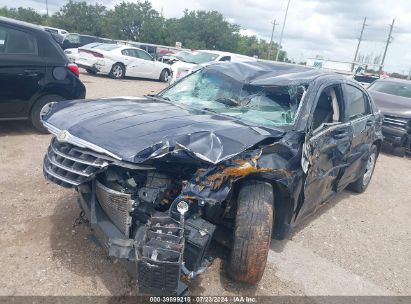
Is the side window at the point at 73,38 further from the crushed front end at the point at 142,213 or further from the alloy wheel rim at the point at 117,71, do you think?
the crushed front end at the point at 142,213

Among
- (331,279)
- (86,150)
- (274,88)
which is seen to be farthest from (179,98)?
(331,279)

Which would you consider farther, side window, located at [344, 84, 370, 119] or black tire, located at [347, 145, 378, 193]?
black tire, located at [347, 145, 378, 193]

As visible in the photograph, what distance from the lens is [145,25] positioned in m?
50.2

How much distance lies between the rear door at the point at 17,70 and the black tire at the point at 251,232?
431 centimetres

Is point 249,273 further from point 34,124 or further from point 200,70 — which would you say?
point 34,124

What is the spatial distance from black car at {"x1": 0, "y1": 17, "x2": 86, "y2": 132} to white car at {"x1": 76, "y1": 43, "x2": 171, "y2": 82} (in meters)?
8.68

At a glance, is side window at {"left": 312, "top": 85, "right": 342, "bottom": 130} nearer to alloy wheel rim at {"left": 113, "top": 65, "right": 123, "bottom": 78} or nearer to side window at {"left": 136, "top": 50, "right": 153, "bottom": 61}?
alloy wheel rim at {"left": 113, "top": 65, "right": 123, "bottom": 78}

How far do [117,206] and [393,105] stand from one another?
8309mm

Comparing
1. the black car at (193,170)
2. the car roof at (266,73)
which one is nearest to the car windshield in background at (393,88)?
the car roof at (266,73)

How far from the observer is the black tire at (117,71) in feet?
49.0

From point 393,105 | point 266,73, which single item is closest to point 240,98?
point 266,73

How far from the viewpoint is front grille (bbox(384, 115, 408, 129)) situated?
8578mm

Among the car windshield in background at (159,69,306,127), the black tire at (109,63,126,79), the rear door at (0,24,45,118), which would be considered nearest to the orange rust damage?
the car windshield in background at (159,69,306,127)

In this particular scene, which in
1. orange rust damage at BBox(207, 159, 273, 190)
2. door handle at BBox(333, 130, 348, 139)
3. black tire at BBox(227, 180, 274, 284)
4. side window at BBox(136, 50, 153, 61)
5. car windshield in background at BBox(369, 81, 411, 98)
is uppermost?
car windshield in background at BBox(369, 81, 411, 98)
